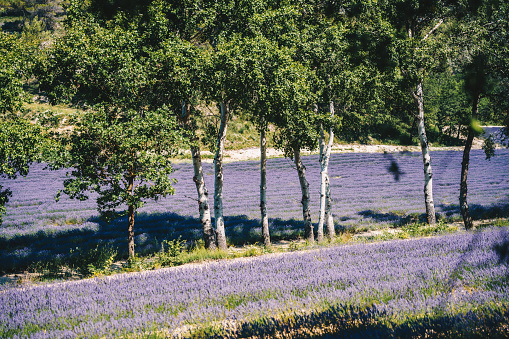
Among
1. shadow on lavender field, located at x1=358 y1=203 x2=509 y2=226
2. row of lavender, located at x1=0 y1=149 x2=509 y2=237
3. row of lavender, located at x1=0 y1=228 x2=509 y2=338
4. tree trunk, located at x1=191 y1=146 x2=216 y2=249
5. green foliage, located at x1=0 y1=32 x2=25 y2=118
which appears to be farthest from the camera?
shadow on lavender field, located at x1=358 y1=203 x2=509 y2=226

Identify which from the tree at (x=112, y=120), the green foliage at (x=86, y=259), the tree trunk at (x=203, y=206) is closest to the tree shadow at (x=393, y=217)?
the tree trunk at (x=203, y=206)

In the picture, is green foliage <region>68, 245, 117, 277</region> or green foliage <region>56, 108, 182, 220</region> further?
green foliage <region>68, 245, 117, 277</region>

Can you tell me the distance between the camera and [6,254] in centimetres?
1323

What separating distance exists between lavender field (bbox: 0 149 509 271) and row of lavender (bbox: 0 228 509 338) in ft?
15.5

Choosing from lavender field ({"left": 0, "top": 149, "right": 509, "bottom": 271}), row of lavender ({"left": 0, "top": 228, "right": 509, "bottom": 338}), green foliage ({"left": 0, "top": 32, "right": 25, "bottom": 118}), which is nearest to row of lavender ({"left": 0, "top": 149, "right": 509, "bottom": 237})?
lavender field ({"left": 0, "top": 149, "right": 509, "bottom": 271})

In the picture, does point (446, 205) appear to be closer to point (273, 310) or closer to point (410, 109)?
point (410, 109)

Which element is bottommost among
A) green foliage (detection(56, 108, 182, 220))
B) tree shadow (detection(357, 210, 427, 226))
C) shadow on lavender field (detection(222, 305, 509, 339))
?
tree shadow (detection(357, 210, 427, 226))

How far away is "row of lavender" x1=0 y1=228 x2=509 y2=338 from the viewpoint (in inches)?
172

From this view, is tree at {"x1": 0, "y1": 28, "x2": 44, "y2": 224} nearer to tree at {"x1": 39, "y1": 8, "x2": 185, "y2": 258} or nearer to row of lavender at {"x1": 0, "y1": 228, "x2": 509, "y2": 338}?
tree at {"x1": 39, "y1": 8, "x2": 185, "y2": 258}

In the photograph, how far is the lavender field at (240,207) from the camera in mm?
15766

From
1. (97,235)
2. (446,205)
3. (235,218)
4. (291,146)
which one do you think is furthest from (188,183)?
(446,205)

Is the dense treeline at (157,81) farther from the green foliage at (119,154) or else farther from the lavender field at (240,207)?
the lavender field at (240,207)

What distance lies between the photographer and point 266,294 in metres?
5.23

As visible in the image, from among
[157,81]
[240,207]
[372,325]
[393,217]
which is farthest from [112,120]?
[393,217]
